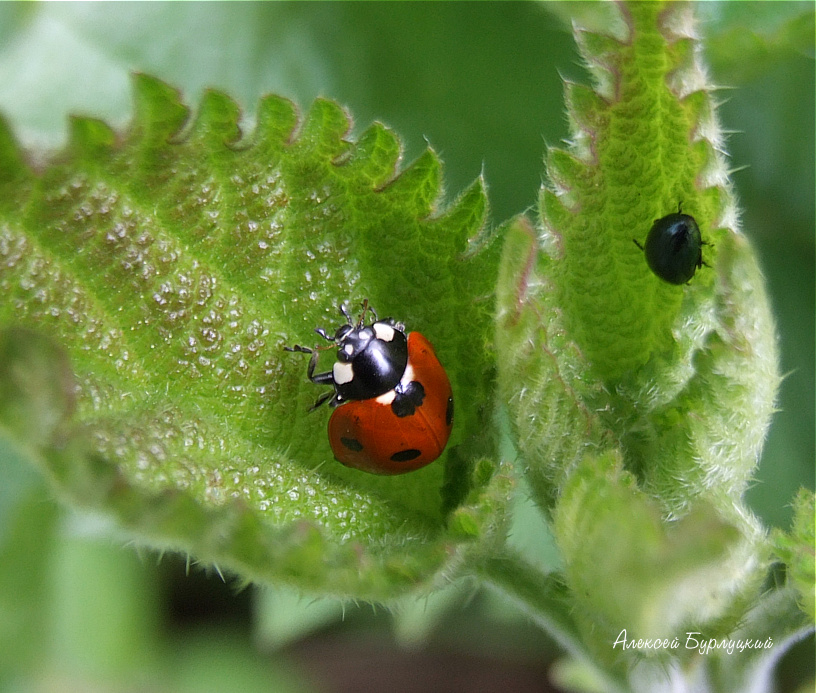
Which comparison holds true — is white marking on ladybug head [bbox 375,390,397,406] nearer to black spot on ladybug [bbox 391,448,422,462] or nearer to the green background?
black spot on ladybug [bbox 391,448,422,462]

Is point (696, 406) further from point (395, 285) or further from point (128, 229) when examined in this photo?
point (128, 229)

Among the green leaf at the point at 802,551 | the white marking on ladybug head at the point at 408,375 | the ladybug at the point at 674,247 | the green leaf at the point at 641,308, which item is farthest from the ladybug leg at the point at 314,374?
the green leaf at the point at 802,551

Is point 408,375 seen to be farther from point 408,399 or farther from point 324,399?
point 324,399

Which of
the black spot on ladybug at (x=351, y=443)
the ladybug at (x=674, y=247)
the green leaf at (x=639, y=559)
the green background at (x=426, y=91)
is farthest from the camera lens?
the green background at (x=426, y=91)

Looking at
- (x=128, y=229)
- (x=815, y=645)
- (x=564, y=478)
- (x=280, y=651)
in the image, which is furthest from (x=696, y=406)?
(x=280, y=651)

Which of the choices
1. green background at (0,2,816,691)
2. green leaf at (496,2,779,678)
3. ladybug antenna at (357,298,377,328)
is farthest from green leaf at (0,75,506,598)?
green background at (0,2,816,691)

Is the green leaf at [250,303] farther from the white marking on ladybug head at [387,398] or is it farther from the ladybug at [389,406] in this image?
the white marking on ladybug head at [387,398]
